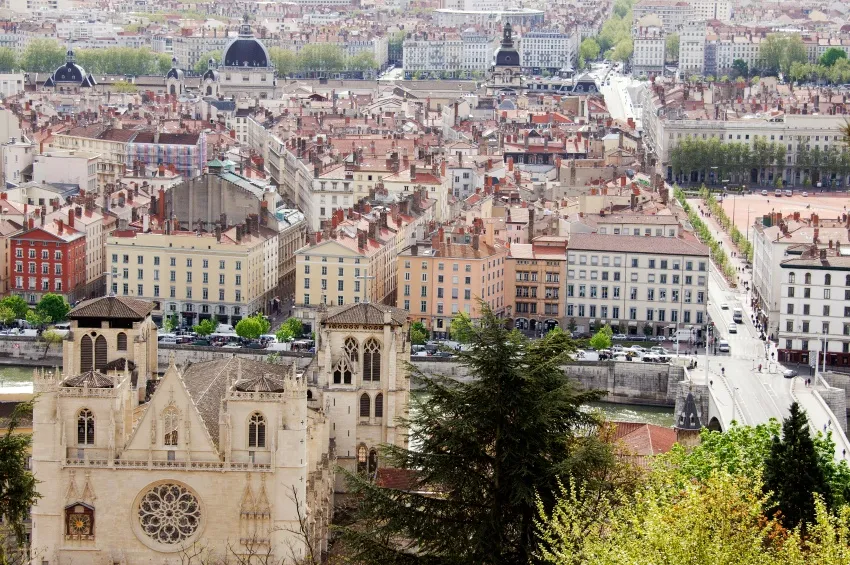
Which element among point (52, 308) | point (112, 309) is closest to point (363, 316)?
point (112, 309)

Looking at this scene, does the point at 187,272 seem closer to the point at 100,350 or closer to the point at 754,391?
the point at 754,391

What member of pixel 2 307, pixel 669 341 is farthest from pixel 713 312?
pixel 2 307

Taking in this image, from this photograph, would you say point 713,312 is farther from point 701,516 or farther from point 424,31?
point 424,31

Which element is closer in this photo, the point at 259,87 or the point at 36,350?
the point at 36,350

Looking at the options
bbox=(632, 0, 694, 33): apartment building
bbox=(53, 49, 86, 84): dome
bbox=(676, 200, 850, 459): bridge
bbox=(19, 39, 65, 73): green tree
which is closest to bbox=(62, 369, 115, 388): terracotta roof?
bbox=(676, 200, 850, 459): bridge

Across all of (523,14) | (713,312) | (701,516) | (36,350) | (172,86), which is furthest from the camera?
(523,14)

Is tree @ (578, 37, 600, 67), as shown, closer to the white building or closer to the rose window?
the white building
